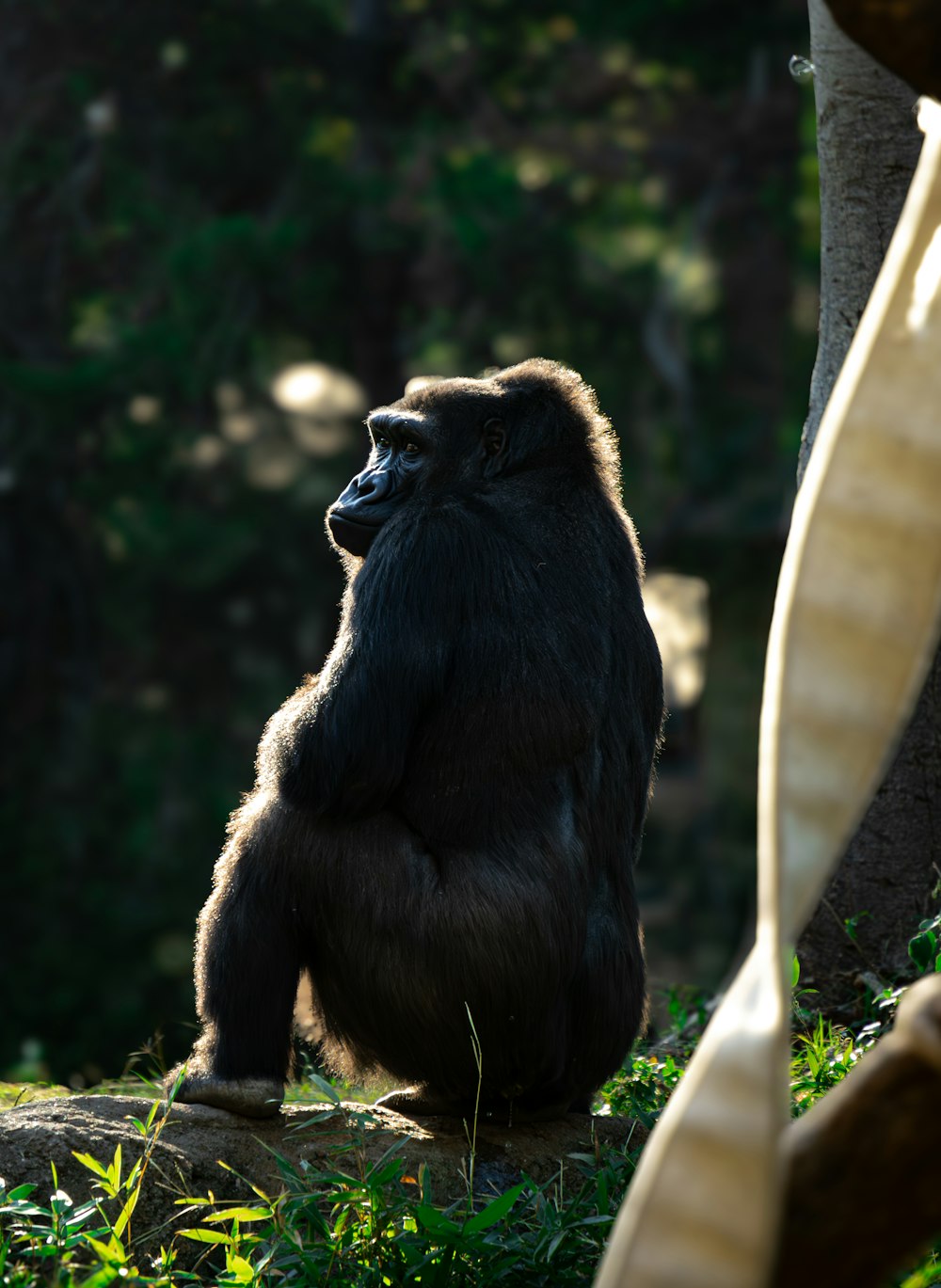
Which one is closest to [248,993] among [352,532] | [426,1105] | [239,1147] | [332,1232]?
[239,1147]

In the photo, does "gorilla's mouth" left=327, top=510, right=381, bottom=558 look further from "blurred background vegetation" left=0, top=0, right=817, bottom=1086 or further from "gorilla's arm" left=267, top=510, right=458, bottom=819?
"blurred background vegetation" left=0, top=0, right=817, bottom=1086

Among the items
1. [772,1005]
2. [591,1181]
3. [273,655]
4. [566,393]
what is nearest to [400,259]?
[273,655]

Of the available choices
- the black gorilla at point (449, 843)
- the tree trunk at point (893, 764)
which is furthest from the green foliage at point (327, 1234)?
the tree trunk at point (893, 764)

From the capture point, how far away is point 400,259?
44.3 ft

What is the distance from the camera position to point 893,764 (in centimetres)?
426

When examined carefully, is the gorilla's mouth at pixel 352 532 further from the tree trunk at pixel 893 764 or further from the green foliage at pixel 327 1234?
the green foliage at pixel 327 1234

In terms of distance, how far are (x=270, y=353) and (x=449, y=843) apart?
1021cm

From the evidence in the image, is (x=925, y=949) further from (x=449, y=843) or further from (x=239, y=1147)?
(x=239, y=1147)

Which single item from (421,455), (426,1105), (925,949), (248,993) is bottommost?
(426,1105)

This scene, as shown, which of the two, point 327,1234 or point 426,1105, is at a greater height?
point 327,1234

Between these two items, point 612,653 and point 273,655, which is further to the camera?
point 273,655

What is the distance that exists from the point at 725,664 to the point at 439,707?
11.4 m

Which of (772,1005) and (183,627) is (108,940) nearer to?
(183,627)

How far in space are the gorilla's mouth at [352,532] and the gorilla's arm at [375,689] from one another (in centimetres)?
29
